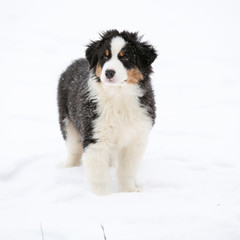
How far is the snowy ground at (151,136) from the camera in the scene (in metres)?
2.88

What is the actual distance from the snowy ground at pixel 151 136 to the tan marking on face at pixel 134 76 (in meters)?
1.21

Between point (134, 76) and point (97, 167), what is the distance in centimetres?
110

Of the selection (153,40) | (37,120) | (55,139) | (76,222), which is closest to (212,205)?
(76,222)

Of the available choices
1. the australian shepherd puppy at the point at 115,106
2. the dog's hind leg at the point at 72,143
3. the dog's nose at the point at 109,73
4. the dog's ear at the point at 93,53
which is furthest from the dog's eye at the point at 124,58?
the dog's hind leg at the point at 72,143

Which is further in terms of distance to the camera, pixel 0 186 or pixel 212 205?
pixel 0 186

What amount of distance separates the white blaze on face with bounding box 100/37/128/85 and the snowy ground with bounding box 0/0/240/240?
114 cm

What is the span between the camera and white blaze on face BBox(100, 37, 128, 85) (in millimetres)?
3764

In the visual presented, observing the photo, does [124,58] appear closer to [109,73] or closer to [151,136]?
[109,73]

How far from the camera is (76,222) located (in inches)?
113

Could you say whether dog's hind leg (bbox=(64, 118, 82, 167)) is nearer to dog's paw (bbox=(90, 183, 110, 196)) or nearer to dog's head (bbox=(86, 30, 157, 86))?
dog's paw (bbox=(90, 183, 110, 196))

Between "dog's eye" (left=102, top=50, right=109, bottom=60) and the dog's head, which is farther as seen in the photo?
"dog's eye" (left=102, top=50, right=109, bottom=60)

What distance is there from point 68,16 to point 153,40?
4.47 meters

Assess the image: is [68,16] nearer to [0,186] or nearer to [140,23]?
[140,23]

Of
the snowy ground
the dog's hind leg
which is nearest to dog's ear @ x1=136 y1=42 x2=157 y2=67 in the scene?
the snowy ground
